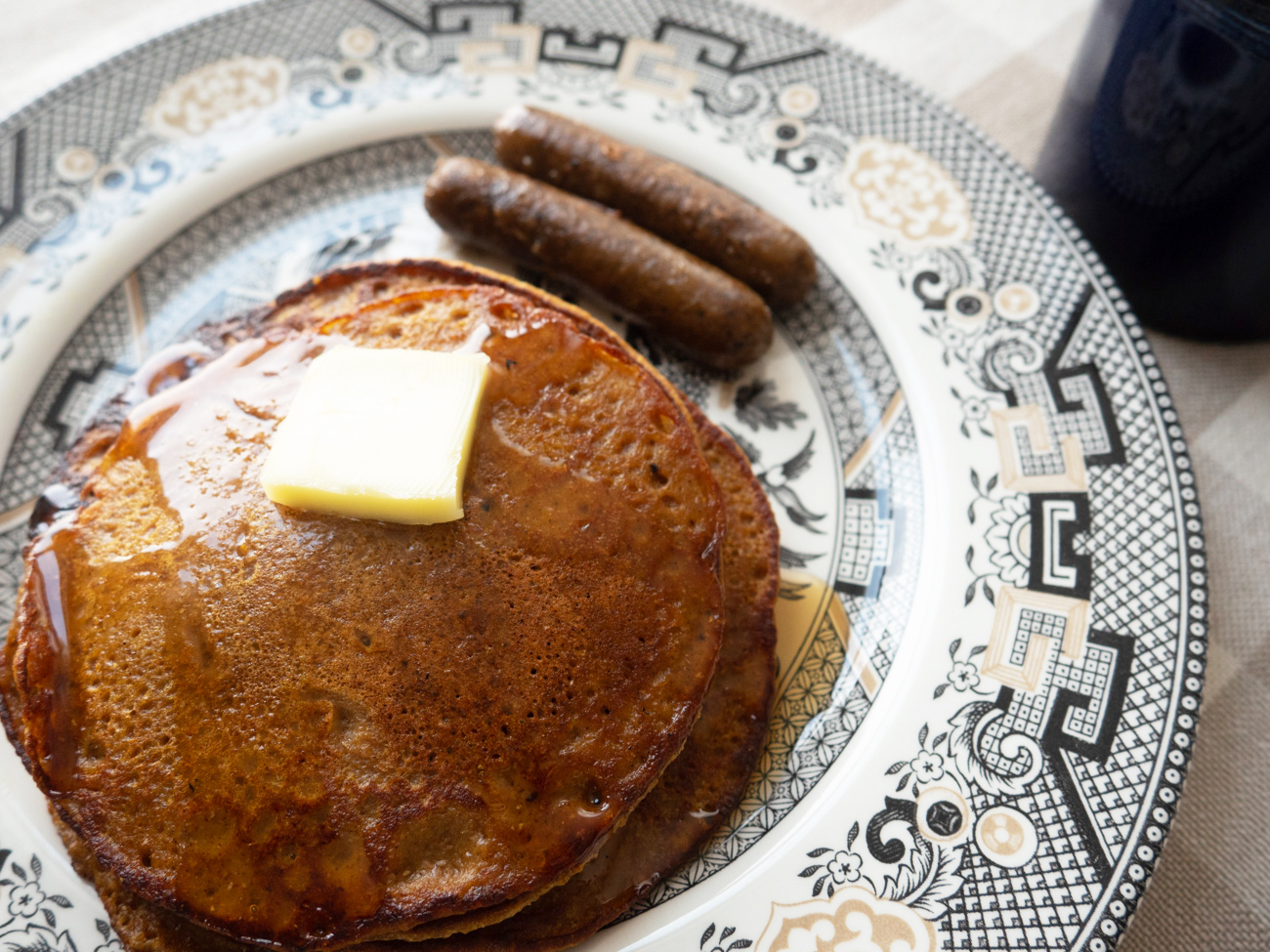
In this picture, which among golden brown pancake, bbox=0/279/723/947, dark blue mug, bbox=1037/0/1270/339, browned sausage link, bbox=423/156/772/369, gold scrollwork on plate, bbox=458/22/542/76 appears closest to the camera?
golden brown pancake, bbox=0/279/723/947

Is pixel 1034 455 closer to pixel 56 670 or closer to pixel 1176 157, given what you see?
pixel 1176 157

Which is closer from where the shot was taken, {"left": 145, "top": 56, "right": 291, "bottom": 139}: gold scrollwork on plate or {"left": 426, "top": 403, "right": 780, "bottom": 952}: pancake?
{"left": 426, "top": 403, "right": 780, "bottom": 952}: pancake

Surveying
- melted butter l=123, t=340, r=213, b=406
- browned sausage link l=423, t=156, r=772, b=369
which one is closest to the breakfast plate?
browned sausage link l=423, t=156, r=772, b=369

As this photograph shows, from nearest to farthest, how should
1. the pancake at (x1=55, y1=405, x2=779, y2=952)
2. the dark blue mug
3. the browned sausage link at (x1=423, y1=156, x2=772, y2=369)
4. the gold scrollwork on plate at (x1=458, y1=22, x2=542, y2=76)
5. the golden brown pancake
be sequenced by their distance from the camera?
the golden brown pancake
the pancake at (x1=55, y1=405, x2=779, y2=952)
the dark blue mug
the browned sausage link at (x1=423, y1=156, x2=772, y2=369)
the gold scrollwork on plate at (x1=458, y1=22, x2=542, y2=76)

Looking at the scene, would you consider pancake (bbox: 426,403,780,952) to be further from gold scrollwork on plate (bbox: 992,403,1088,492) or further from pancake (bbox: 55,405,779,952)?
gold scrollwork on plate (bbox: 992,403,1088,492)

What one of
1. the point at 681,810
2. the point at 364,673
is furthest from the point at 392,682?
the point at 681,810

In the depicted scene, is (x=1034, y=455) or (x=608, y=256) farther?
(x=608, y=256)

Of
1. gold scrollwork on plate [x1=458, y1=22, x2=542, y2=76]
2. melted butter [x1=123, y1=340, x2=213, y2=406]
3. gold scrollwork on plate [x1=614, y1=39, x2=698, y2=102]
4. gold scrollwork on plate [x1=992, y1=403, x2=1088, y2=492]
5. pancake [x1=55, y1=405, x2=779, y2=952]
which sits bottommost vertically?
pancake [x1=55, y1=405, x2=779, y2=952]
